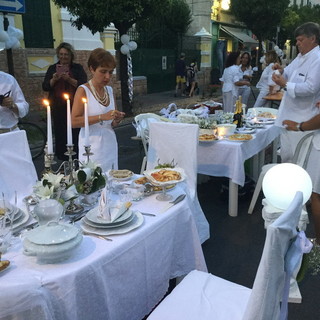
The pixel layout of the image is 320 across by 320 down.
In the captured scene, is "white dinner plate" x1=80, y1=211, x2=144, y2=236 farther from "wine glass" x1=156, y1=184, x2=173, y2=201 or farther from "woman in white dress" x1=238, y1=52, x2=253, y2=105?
"woman in white dress" x1=238, y1=52, x2=253, y2=105

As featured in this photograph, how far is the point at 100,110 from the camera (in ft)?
9.89

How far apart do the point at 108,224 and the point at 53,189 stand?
14.1 inches

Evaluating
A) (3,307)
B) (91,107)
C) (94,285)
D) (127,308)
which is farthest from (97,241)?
(91,107)

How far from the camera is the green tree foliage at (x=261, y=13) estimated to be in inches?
822

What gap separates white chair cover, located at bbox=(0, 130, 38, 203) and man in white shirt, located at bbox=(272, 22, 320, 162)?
2.37m

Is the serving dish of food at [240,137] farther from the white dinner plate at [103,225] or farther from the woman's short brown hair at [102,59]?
the white dinner plate at [103,225]

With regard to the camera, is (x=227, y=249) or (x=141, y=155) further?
(x=141, y=155)

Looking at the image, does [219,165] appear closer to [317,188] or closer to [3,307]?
[317,188]

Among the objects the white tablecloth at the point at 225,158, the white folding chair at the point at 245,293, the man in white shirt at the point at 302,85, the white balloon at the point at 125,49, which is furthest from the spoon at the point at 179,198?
the white balloon at the point at 125,49

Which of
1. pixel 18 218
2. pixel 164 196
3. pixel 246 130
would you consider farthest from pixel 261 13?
pixel 18 218

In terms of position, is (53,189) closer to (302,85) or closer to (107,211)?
(107,211)

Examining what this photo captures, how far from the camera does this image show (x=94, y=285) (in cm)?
152

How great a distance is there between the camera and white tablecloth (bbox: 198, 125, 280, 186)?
375 centimetres

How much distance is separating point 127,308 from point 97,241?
386mm
